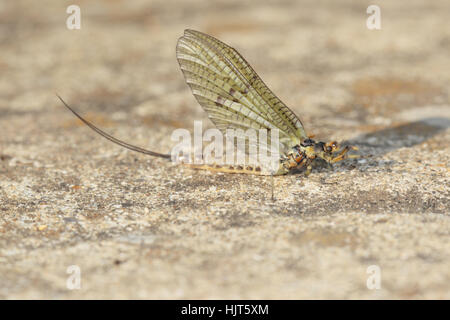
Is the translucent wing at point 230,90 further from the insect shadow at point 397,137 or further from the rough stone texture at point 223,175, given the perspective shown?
the insect shadow at point 397,137

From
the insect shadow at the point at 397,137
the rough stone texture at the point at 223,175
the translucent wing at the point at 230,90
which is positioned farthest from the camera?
the insect shadow at the point at 397,137

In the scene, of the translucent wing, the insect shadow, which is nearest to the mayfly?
the translucent wing

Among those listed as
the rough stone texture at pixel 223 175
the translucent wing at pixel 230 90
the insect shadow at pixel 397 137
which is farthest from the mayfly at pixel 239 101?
the insect shadow at pixel 397 137

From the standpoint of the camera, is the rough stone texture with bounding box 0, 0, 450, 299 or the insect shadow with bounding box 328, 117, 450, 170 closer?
the rough stone texture with bounding box 0, 0, 450, 299

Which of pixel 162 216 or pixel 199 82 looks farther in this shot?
pixel 199 82

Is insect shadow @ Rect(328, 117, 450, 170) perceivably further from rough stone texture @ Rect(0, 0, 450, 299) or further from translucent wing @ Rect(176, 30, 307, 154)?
translucent wing @ Rect(176, 30, 307, 154)

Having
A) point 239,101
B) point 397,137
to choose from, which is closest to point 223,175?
point 239,101

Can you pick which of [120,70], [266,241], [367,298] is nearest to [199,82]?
[266,241]
